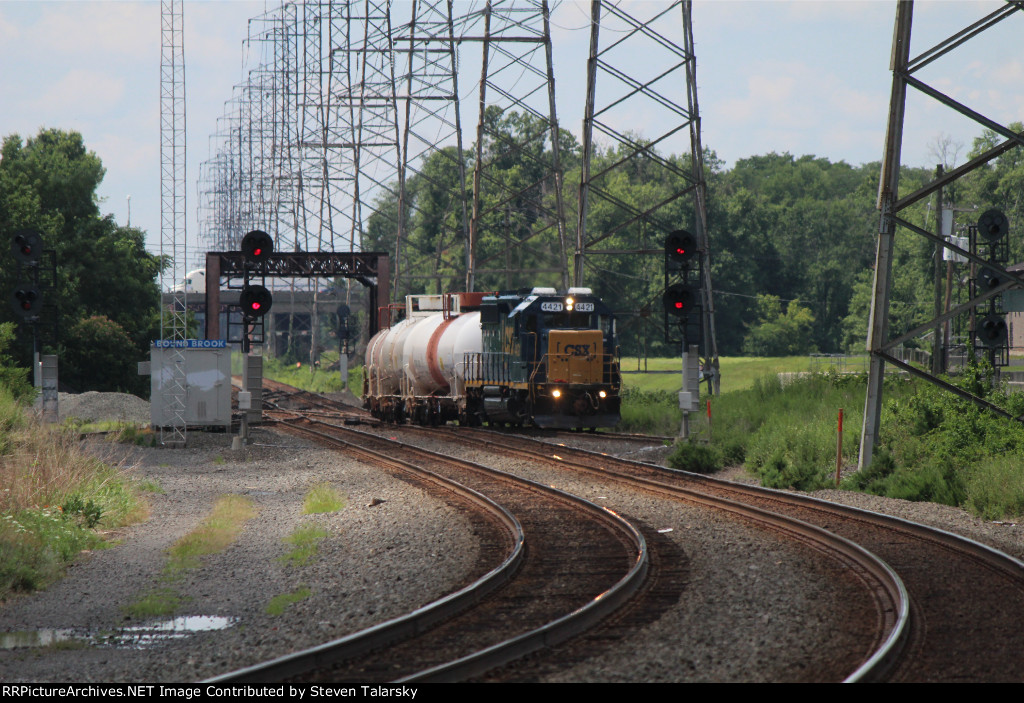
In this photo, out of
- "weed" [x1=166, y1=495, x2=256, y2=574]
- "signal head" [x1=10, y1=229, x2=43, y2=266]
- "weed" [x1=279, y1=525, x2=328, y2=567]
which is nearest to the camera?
"weed" [x1=279, y1=525, x2=328, y2=567]

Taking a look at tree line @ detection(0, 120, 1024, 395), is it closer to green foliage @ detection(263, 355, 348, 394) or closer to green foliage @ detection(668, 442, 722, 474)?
green foliage @ detection(263, 355, 348, 394)

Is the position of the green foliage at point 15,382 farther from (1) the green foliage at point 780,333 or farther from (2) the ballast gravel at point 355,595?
(1) the green foliage at point 780,333

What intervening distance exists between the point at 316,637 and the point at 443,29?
42.7 meters

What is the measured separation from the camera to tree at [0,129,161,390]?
156ft

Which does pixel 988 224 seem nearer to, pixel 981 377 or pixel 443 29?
pixel 981 377

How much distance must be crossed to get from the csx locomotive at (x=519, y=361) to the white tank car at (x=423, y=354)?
0.04 m

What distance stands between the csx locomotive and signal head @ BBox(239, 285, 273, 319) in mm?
6539

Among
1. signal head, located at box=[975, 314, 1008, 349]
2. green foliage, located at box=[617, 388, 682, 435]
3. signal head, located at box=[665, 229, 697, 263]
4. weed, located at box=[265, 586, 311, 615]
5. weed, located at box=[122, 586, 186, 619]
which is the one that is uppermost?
signal head, located at box=[665, 229, 697, 263]

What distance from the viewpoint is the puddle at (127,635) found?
9.09m

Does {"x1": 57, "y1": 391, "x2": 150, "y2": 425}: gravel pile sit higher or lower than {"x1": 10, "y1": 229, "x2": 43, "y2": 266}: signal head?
lower

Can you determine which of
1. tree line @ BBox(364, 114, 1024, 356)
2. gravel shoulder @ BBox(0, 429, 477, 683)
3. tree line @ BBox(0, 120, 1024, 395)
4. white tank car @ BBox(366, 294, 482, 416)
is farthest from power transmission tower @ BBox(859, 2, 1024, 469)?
tree line @ BBox(364, 114, 1024, 356)

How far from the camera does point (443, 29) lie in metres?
48.2

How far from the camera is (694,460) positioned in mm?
20484

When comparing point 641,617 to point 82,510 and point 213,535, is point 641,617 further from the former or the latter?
point 82,510
